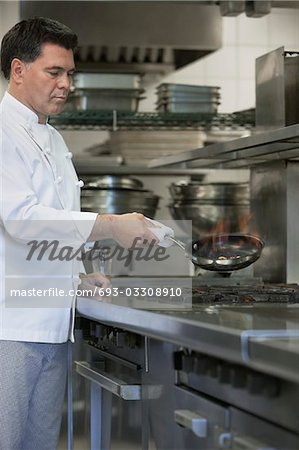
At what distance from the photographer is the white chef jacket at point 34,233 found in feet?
7.27

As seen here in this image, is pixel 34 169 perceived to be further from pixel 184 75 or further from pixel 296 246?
pixel 184 75

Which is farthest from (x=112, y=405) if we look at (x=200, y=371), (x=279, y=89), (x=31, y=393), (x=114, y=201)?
(x=114, y=201)

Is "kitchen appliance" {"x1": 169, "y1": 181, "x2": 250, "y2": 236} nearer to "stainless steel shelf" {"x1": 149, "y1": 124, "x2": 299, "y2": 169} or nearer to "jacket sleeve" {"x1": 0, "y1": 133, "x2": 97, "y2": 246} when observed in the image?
"stainless steel shelf" {"x1": 149, "y1": 124, "x2": 299, "y2": 169}

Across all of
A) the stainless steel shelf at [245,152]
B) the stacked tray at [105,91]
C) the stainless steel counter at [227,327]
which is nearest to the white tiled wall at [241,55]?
the stacked tray at [105,91]

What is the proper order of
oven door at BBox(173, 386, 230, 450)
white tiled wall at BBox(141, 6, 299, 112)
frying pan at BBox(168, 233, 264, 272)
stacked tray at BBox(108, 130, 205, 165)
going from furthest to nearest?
1. white tiled wall at BBox(141, 6, 299, 112)
2. stacked tray at BBox(108, 130, 205, 165)
3. frying pan at BBox(168, 233, 264, 272)
4. oven door at BBox(173, 386, 230, 450)

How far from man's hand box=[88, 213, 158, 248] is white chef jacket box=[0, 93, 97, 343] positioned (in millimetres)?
27

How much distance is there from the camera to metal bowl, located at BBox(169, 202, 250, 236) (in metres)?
3.77

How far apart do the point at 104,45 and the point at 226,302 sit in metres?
1.97

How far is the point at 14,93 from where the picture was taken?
2389 millimetres

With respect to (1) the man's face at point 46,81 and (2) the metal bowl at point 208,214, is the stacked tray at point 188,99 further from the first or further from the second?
(1) the man's face at point 46,81

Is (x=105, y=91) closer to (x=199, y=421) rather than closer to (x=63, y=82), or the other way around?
(x=63, y=82)

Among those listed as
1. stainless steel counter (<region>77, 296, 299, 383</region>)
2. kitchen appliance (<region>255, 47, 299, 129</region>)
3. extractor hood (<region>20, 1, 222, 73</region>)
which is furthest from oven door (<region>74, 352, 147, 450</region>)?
extractor hood (<region>20, 1, 222, 73</region>)

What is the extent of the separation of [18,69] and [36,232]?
0.43 meters

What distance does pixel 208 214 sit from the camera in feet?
12.5
